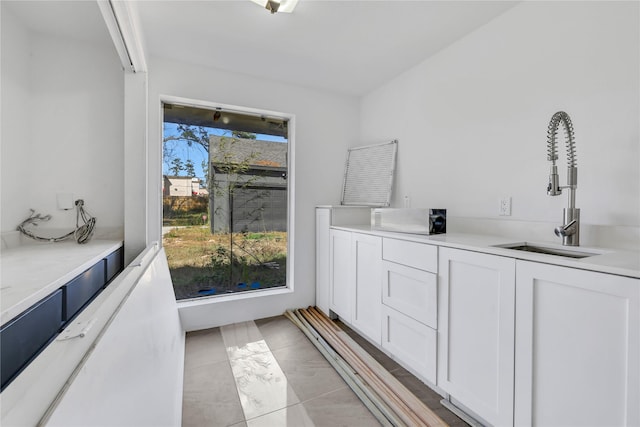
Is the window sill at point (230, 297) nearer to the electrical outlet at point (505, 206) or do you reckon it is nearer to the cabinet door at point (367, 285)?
the cabinet door at point (367, 285)

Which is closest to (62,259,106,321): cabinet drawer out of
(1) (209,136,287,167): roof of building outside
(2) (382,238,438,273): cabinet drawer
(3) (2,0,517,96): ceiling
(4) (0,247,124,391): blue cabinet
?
(4) (0,247,124,391): blue cabinet

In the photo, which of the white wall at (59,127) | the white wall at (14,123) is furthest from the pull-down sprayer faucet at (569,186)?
the white wall at (14,123)

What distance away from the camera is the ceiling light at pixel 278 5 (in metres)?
1.72

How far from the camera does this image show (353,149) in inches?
124

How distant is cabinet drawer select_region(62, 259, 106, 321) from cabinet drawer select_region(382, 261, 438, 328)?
68.6 inches

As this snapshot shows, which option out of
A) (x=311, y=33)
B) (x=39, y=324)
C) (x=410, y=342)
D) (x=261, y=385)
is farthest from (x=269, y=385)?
(x=311, y=33)

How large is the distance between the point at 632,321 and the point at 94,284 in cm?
232

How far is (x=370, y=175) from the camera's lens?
2.95 metres

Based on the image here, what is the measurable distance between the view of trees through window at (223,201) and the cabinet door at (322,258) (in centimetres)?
38

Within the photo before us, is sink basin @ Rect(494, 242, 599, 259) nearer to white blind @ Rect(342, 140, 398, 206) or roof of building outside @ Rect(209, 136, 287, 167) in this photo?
white blind @ Rect(342, 140, 398, 206)

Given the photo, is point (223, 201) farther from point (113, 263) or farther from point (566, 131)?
point (566, 131)

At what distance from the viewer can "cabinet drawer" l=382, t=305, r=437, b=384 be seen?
5.35 ft

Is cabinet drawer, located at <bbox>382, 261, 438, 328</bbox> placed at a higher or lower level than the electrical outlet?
lower

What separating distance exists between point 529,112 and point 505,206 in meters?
0.61
